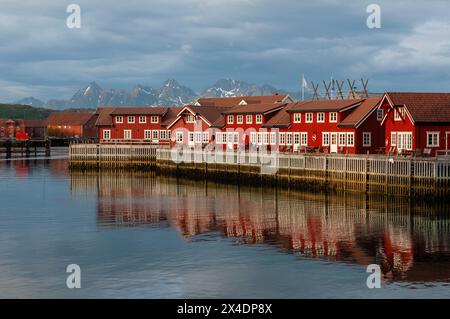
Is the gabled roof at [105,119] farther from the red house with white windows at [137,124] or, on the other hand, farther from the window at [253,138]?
the window at [253,138]

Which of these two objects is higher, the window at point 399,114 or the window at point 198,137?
the window at point 399,114

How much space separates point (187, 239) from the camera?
130 feet

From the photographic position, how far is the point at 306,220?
47.1 m

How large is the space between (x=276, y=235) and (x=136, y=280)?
13524mm

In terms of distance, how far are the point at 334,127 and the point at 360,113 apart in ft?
12.1

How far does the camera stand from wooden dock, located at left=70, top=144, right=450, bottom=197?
53969mm

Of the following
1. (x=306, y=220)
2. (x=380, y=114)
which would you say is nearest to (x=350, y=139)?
(x=380, y=114)

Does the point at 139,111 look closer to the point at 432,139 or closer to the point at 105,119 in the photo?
the point at 105,119

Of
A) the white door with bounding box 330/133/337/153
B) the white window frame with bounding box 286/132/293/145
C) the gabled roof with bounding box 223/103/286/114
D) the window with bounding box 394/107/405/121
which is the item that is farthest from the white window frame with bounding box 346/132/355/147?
the gabled roof with bounding box 223/103/286/114

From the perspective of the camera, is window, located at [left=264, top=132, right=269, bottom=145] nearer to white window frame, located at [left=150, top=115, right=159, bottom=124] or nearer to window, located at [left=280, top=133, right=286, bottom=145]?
window, located at [left=280, top=133, right=286, bottom=145]

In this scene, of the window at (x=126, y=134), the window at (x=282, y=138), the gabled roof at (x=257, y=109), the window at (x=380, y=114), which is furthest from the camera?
the window at (x=126, y=134)

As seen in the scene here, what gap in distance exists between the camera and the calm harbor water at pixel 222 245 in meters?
28.5

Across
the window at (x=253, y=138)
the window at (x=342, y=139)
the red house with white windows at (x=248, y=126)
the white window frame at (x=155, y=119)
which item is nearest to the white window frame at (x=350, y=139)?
the window at (x=342, y=139)
